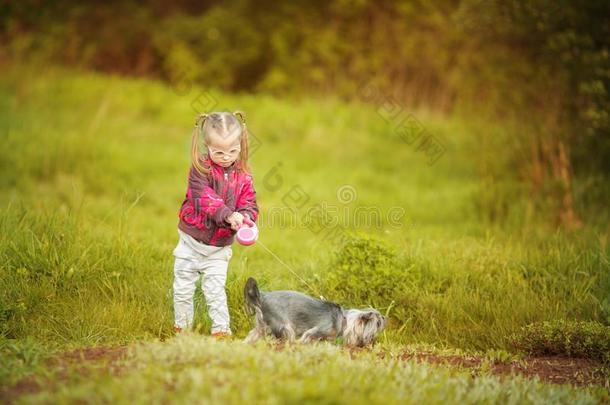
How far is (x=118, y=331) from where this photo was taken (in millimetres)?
5410

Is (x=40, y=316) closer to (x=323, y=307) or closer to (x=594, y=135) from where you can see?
(x=323, y=307)

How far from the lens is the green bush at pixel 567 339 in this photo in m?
5.46

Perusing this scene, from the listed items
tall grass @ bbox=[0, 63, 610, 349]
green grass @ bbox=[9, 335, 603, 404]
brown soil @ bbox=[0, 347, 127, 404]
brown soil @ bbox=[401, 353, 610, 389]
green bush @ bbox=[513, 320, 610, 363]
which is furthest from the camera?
tall grass @ bbox=[0, 63, 610, 349]

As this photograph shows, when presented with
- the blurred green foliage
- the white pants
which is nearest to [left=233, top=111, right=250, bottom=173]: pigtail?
the white pants

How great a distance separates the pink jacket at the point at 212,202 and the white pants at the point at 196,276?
8 cm

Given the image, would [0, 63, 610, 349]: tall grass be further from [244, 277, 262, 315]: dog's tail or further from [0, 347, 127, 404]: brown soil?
[244, 277, 262, 315]: dog's tail

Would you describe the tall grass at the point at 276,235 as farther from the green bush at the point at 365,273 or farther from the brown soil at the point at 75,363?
the brown soil at the point at 75,363

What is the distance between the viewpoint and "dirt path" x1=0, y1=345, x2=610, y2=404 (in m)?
4.08

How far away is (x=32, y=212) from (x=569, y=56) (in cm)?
812

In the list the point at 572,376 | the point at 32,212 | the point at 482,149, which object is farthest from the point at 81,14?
the point at 572,376

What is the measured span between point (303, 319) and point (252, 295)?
44 centimetres

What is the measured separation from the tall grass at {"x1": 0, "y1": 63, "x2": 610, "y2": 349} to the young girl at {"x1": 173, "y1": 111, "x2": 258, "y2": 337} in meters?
0.44

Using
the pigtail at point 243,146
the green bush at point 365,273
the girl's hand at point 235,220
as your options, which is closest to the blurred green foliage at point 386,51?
the green bush at point 365,273

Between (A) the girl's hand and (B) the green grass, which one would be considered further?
(A) the girl's hand
